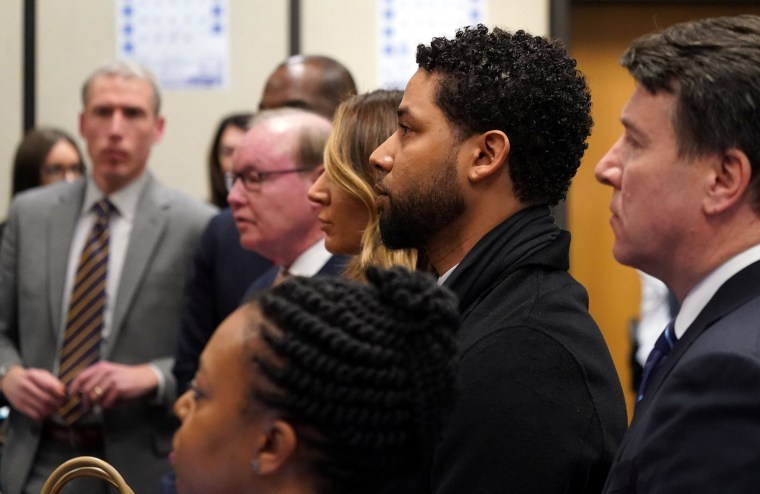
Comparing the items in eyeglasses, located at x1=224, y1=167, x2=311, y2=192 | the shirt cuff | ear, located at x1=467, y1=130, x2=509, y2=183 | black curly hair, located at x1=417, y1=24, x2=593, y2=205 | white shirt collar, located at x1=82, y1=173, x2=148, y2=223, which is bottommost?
the shirt cuff

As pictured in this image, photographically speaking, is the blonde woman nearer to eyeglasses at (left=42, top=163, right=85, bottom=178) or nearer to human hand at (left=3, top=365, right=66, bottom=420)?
human hand at (left=3, top=365, right=66, bottom=420)

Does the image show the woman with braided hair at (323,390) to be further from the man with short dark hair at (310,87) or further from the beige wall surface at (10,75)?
the beige wall surface at (10,75)

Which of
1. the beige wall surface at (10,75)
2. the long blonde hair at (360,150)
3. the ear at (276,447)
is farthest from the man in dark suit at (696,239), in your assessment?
the beige wall surface at (10,75)

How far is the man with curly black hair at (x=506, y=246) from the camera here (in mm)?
1520

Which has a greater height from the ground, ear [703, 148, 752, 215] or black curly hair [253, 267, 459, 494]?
ear [703, 148, 752, 215]

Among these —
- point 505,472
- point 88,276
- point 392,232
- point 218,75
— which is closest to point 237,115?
point 218,75

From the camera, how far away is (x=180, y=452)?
1.22 meters

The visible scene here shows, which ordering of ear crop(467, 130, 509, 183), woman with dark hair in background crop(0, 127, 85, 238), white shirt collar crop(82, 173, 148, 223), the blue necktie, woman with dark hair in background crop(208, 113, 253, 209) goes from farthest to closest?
woman with dark hair in background crop(0, 127, 85, 238) < woman with dark hair in background crop(208, 113, 253, 209) < white shirt collar crop(82, 173, 148, 223) < ear crop(467, 130, 509, 183) < the blue necktie

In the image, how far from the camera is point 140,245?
3107 mm

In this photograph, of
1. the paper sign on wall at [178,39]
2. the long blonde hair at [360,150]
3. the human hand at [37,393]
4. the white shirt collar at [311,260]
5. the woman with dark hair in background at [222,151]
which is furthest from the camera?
the paper sign on wall at [178,39]

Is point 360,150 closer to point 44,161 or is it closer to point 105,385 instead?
point 105,385

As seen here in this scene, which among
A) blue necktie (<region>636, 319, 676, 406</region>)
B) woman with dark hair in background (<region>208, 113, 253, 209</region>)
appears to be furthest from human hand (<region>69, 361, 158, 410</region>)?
blue necktie (<region>636, 319, 676, 406</region>)

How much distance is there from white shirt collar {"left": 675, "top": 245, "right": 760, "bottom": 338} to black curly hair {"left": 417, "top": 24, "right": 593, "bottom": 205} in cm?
42

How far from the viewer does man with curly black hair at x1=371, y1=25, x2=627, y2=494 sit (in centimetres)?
152
